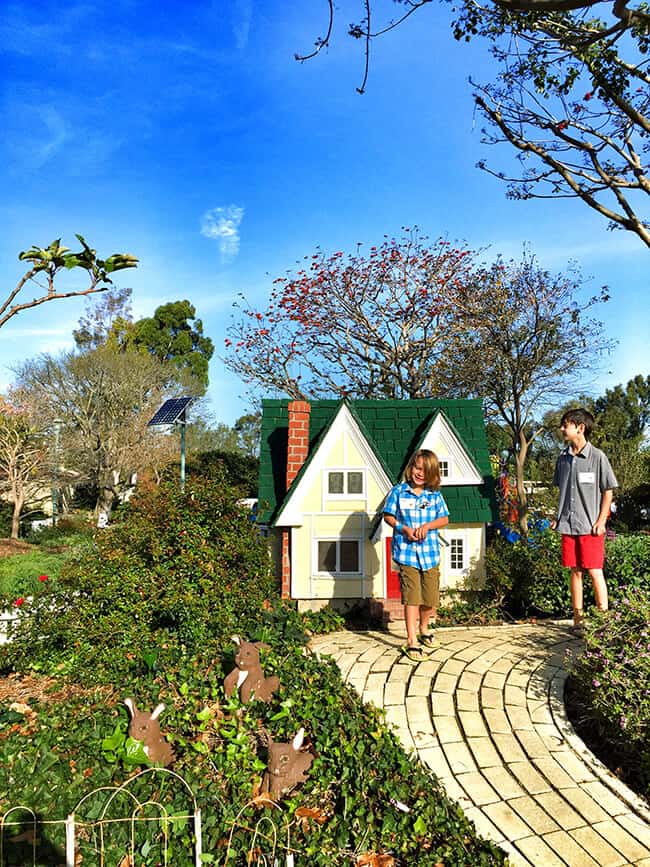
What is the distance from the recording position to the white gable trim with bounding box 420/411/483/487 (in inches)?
326

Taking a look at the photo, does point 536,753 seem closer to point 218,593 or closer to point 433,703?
point 433,703

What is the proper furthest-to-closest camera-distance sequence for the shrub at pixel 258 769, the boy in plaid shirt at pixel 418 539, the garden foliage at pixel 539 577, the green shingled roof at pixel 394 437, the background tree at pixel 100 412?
the background tree at pixel 100 412
the green shingled roof at pixel 394 437
the garden foliage at pixel 539 577
the boy in plaid shirt at pixel 418 539
the shrub at pixel 258 769

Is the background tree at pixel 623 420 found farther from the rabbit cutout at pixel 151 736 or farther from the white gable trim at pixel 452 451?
the rabbit cutout at pixel 151 736

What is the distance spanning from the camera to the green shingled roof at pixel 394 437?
8117 mm

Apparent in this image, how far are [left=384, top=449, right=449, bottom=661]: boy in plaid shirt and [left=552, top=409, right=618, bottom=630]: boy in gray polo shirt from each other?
139cm

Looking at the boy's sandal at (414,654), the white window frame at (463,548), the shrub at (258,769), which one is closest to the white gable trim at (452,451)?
the white window frame at (463,548)

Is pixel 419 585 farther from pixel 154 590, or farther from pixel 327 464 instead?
pixel 154 590

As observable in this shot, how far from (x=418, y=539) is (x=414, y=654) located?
115 centimetres

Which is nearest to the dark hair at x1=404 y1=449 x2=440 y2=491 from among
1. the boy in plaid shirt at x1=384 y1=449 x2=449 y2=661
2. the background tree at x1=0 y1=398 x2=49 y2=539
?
the boy in plaid shirt at x1=384 y1=449 x2=449 y2=661

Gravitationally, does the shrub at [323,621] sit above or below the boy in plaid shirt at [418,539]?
below

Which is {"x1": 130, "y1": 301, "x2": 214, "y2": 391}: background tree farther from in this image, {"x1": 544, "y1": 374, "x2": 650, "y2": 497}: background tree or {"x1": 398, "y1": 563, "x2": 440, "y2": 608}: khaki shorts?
{"x1": 398, "y1": 563, "x2": 440, "y2": 608}: khaki shorts

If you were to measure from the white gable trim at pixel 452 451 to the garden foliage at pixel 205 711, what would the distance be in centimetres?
279

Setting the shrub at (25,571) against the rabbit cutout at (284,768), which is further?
the shrub at (25,571)

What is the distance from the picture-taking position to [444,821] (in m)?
3.35
